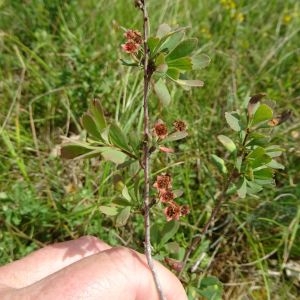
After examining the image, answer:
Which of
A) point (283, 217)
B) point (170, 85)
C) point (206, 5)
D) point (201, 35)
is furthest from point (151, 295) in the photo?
point (206, 5)

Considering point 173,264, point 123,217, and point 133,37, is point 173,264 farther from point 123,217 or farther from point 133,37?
point 133,37

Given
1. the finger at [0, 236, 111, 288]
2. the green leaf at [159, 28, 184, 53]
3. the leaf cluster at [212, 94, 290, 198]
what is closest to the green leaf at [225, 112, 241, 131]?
the leaf cluster at [212, 94, 290, 198]

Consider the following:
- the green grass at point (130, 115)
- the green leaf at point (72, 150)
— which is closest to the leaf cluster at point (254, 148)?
the green grass at point (130, 115)

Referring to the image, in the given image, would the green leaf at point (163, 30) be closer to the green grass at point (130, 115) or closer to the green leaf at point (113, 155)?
the green leaf at point (113, 155)

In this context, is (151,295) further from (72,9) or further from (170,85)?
(72,9)

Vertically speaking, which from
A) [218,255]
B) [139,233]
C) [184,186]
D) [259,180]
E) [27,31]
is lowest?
[218,255]

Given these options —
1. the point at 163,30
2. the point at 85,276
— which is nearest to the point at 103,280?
the point at 85,276
